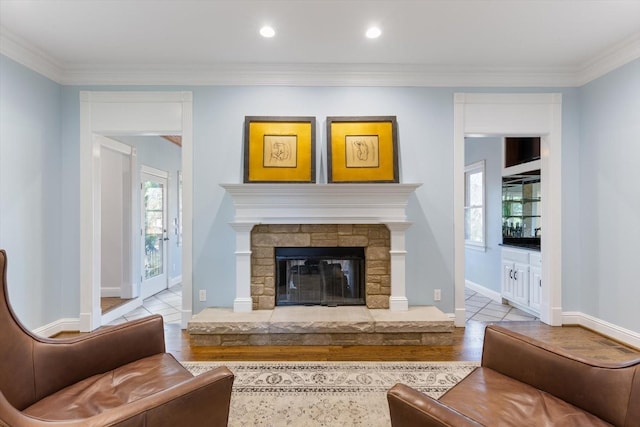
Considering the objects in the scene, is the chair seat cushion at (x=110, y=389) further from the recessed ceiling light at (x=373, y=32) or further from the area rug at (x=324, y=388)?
the recessed ceiling light at (x=373, y=32)

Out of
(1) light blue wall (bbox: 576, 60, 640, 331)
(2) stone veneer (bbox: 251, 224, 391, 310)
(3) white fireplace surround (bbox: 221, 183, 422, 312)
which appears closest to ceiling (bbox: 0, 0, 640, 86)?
(1) light blue wall (bbox: 576, 60, 640, 331)

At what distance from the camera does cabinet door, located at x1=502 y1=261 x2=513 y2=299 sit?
4320mm

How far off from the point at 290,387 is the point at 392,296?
1.45 meters

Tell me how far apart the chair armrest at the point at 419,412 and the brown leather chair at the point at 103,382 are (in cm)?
65

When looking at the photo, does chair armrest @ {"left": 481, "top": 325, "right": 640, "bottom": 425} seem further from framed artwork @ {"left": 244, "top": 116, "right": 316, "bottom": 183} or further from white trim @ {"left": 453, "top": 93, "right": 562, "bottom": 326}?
framed artwork @ {"left": 244, "top": 116, "right": 316, "bottom": 183}

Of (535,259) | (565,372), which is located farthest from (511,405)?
(535,259)

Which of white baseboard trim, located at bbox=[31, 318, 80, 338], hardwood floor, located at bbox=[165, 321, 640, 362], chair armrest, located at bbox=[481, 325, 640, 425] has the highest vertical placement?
chair armrest, located at bbox=[481, 325, 640, 425]

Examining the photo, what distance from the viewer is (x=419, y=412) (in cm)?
107

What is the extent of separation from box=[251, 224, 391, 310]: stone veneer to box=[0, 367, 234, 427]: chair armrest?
79.9 inches

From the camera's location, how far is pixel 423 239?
3406 mm

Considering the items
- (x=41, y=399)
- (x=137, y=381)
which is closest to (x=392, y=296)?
(x=137, y=381)

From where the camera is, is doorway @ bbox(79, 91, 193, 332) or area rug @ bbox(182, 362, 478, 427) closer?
area rug @ bbox(182, 362, 478, 427)

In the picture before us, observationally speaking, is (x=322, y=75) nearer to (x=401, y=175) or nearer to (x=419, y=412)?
(x=401, y=175)

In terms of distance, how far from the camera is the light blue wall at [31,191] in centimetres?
277
